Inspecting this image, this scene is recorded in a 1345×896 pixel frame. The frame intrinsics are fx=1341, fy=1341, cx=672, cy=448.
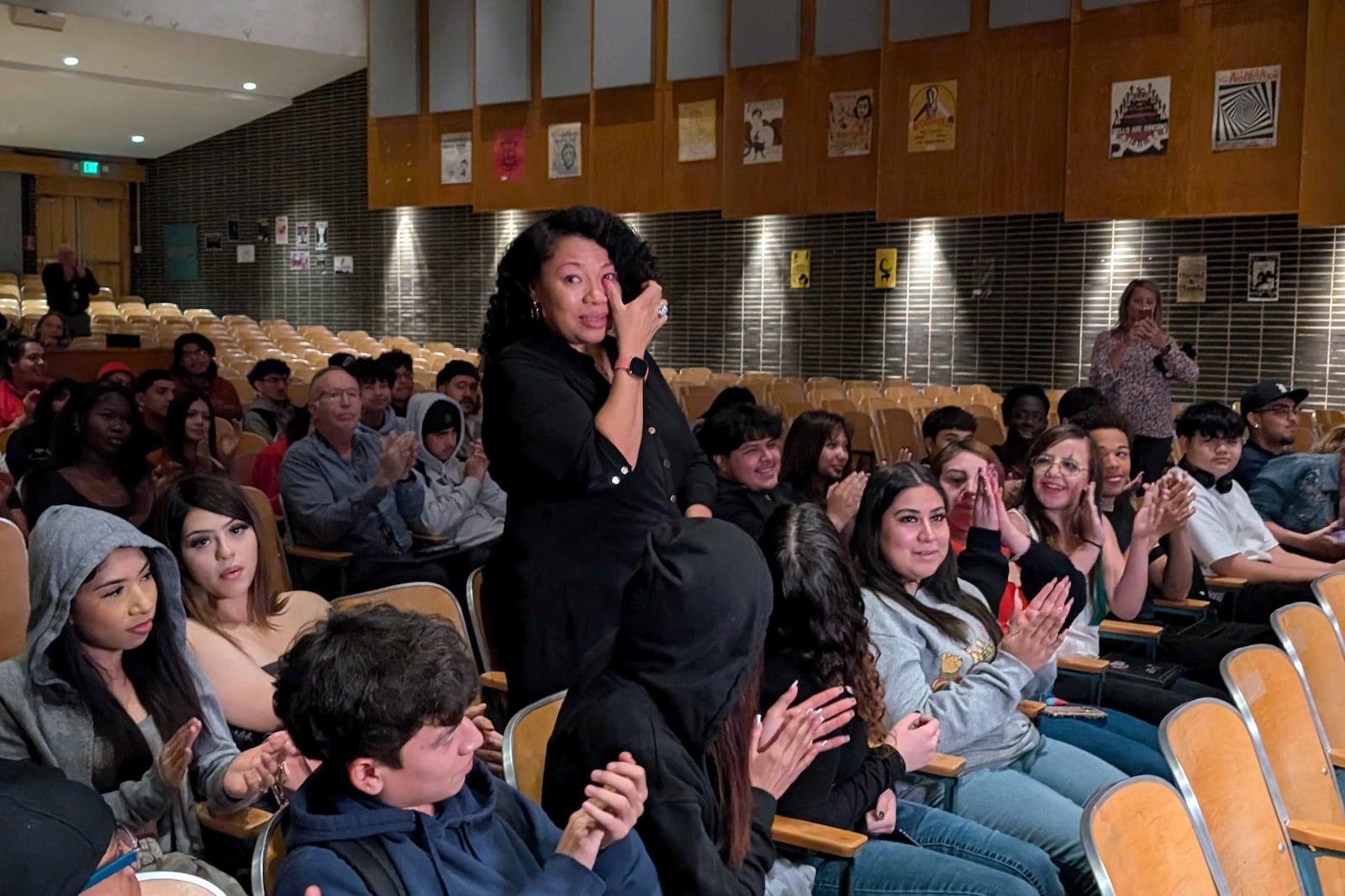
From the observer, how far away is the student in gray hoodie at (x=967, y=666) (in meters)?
2.82

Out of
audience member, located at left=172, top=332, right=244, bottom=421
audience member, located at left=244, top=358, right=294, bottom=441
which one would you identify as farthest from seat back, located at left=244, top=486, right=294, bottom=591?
audience member, located at left=172, top=332, right=244, bottom=421

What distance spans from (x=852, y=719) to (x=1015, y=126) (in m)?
8.69

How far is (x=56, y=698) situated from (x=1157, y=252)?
9592 millimetres

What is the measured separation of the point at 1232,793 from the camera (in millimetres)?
2301

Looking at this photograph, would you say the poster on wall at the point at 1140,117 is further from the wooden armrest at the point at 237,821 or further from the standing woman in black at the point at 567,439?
the wooden armrest at the point at 237,821

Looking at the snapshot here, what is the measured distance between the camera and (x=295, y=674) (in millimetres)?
1724

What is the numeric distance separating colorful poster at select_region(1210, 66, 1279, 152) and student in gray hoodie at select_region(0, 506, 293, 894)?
27.8 ft

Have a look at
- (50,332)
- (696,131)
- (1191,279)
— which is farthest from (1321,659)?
(696,131)

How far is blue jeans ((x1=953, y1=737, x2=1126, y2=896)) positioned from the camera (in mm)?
2715

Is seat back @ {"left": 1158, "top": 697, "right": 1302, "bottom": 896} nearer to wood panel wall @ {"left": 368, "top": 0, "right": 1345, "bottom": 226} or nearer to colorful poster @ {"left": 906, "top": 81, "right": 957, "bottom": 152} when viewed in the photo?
wood panel wall @ {"left": 368, "top": 0, "right": 1345, "bottom": 226}

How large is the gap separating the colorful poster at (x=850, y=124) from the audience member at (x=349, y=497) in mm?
7316

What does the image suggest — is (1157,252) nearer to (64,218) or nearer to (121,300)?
(121,300)

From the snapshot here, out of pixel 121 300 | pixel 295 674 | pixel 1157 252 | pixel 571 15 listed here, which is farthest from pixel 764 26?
pixel 121 300

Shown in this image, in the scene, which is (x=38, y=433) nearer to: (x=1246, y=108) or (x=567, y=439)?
(x=567, y=439)
